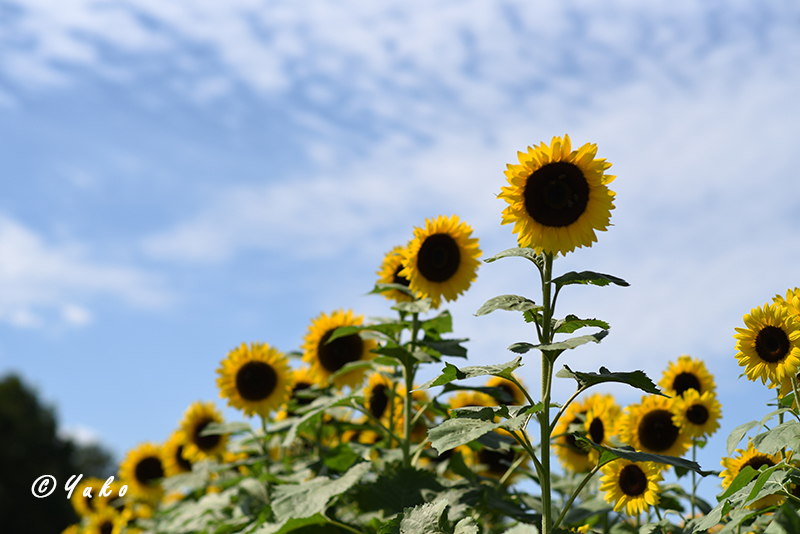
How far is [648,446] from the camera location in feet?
12.4

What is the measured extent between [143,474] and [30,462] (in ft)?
75.7

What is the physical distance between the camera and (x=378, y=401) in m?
5.37

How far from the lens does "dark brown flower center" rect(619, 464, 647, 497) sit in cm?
318

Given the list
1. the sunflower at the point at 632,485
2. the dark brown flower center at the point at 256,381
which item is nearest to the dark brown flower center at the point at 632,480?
the sunflower at the point at 632,485

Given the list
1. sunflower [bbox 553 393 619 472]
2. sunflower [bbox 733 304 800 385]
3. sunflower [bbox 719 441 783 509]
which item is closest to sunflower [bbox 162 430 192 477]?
sunflower [bbox 553 393 619 472]

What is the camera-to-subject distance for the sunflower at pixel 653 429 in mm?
3777

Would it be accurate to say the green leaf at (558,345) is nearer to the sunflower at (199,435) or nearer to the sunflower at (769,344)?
the sunflower at (769,344)

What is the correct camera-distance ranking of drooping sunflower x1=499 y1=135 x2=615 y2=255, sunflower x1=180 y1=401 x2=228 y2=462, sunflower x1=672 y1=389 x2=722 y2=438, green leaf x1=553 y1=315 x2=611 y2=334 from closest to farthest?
green leaf x1=553 y1=315 x2=611 y2=334, drooping sunflower x1=499 y1=135 x2=615 y2=255, sunflower x1=672 y1=389 x2=722 y2=438, sunflower x1=180 y1=401 x2=228 y2=462

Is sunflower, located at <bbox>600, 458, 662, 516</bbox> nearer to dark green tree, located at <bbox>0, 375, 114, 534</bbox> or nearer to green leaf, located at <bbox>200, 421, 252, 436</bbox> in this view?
green leaf, located at <bbox>200, 421, 252, 436</bbox>

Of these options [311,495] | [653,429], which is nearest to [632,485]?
[653,429]

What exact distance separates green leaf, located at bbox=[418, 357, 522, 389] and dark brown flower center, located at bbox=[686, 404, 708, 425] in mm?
1684

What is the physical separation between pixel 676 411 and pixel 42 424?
30876 mm

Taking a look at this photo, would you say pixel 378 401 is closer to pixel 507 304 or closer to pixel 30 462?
pixel 507 304

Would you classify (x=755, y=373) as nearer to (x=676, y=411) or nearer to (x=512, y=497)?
(x=676, y=411)
